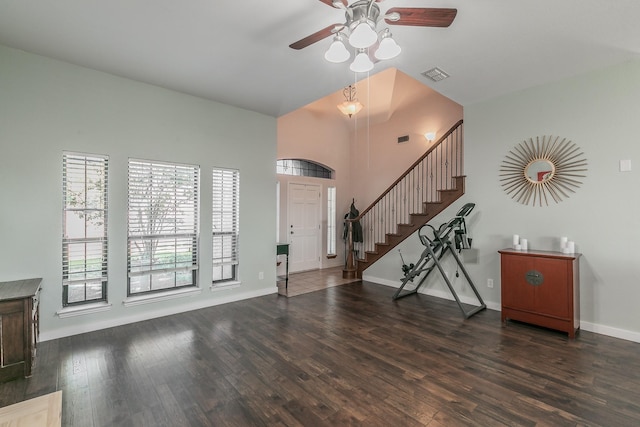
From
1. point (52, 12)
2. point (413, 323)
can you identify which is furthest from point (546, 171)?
point (52, 12)

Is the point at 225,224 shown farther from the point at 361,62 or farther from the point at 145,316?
the point at 361,62

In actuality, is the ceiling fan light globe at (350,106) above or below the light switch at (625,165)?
above

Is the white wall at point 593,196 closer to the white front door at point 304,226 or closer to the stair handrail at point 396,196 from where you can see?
the stair handrail at point 396,196

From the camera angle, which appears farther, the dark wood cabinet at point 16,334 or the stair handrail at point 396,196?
the stair handrail at point 396,196

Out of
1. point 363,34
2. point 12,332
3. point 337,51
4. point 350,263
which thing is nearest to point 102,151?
point 12,332

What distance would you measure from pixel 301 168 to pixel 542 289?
5.13 metres

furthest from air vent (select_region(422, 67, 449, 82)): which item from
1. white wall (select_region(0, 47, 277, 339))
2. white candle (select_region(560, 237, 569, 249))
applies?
white wall (select_region(0, 47, 277, 339))

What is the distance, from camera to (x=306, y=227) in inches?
280

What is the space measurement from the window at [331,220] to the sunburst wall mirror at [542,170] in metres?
4.14

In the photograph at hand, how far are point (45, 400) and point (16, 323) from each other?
1.81 m

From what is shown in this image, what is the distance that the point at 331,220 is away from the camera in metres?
7.69

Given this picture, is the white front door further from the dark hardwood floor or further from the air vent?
the air vent

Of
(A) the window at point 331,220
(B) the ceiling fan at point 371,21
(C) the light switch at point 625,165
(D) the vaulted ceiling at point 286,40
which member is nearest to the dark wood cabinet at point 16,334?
(D) the vaulted ceiling at point 286,40

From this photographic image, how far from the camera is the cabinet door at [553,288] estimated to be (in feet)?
10.8
